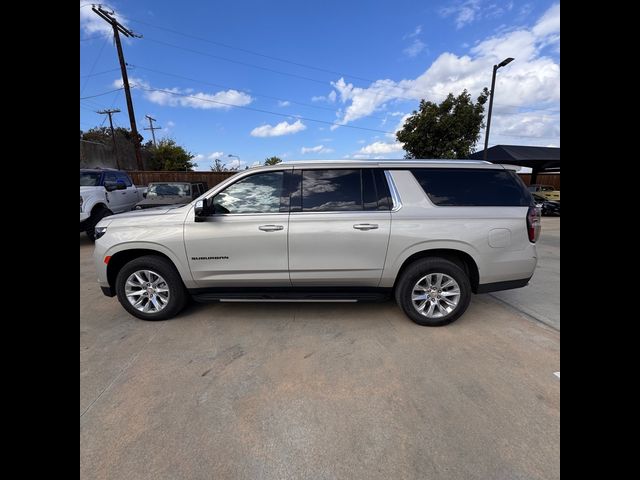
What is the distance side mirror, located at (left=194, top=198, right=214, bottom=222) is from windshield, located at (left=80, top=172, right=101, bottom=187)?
7.16m

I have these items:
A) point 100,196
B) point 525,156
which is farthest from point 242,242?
point 525,156

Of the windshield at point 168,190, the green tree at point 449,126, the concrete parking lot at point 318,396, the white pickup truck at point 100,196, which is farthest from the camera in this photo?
the green tree at point 449,126

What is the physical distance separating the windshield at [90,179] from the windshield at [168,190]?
178cm

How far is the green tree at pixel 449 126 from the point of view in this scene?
1742cm

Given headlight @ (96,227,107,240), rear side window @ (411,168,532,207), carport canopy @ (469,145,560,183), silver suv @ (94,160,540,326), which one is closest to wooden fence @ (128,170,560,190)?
carport canopy @ (469,145,560,183)

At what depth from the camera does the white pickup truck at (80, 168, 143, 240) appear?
7.60 meters

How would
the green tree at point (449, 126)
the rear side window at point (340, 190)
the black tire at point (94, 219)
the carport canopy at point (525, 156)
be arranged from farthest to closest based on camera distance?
the carport canopy at point (525, 156) < the green tree at point (449, 126) < the black tire at point (94, 219) < the rear side window at point (340, 190)

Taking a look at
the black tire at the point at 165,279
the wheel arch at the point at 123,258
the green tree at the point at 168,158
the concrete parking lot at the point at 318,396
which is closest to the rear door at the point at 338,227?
the concrete parking lot at the point at 318,396

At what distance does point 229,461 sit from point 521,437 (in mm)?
1805

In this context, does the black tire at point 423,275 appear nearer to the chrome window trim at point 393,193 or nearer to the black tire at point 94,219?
the chrome window trim at point 393,193

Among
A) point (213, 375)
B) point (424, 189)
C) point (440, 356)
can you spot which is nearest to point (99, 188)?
point (213, 375)

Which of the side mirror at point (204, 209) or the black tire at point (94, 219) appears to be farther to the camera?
the black tire at point (94, 219)
